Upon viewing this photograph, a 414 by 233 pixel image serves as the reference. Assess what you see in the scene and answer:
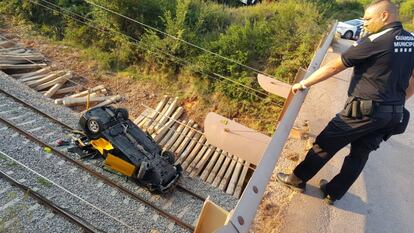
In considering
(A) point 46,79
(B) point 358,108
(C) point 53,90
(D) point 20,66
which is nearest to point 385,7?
(B) point 358,108

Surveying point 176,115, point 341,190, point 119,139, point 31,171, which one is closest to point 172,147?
point 176,115

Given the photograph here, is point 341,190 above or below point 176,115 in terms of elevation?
above

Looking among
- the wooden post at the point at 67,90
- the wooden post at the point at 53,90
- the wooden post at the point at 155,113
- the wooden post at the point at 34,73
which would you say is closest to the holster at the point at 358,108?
the wooden post at the point at 155,113

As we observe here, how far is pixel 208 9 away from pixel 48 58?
18.7 ft

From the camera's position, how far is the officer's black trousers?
13.0ft

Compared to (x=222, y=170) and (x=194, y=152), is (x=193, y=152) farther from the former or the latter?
(x=222, y=170)

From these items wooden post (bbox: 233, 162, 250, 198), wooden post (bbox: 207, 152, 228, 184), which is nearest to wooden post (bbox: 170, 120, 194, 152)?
wooden post (bbox: 207, 152, 228, 184)

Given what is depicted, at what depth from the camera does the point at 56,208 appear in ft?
20.3

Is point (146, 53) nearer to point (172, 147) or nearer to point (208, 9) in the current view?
point (208, 9)

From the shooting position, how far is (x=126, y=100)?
10.9 metres

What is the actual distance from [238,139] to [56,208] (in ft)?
10.6

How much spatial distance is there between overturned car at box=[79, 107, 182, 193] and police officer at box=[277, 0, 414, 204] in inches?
140

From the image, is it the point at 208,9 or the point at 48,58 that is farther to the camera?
the point at 208,9

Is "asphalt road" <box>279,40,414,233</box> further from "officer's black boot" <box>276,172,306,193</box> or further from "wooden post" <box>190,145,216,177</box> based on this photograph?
"wooden post" <box>190,145,216,177</box>
